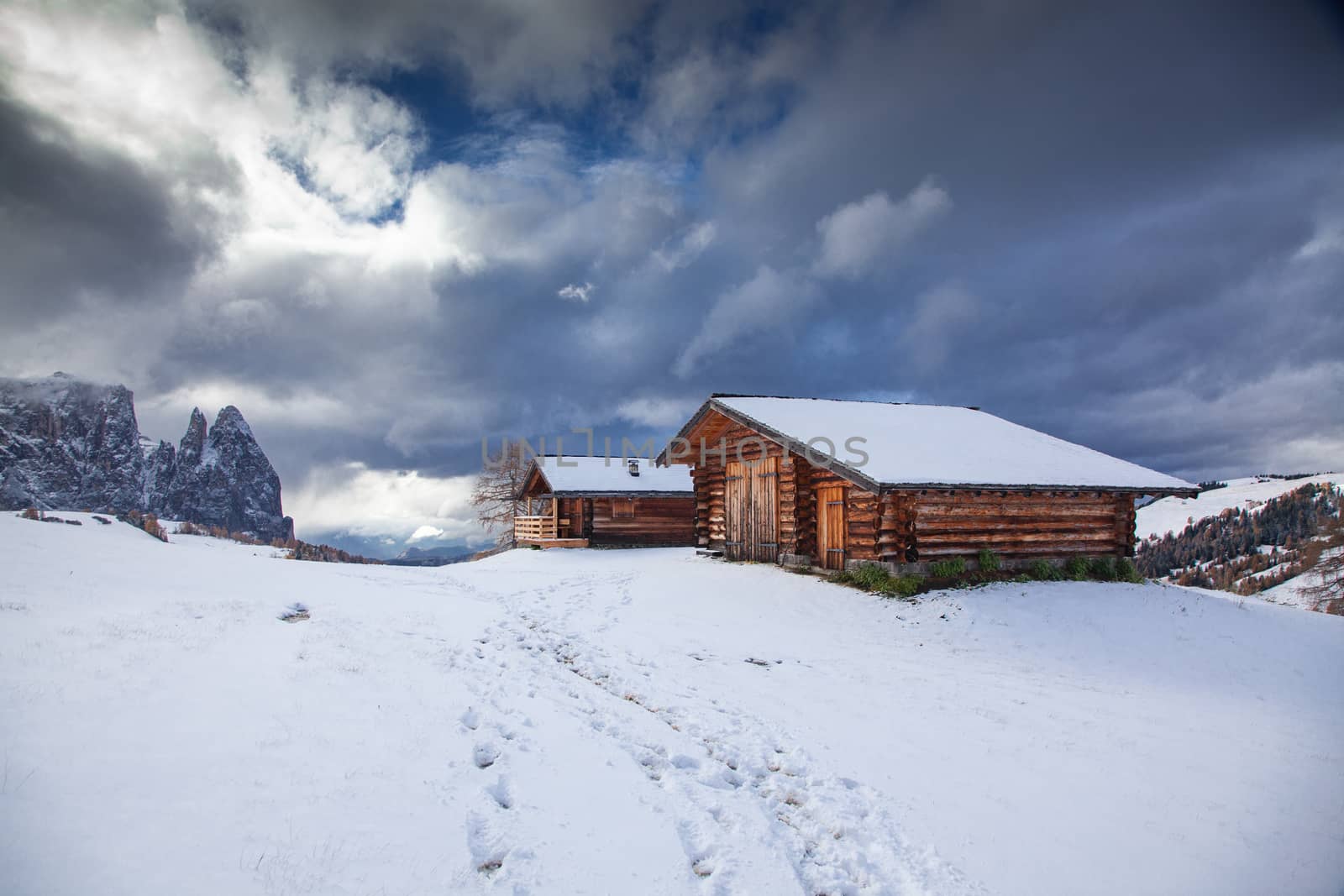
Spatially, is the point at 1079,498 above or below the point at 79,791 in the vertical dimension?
above

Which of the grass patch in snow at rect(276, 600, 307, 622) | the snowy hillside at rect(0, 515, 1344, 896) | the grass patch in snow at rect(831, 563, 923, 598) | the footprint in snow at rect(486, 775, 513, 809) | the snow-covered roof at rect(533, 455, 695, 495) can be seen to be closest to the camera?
the snowy hillside at rect(0, 515, 1344, 896)

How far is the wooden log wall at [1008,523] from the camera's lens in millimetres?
15102

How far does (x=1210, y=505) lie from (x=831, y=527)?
751 feet

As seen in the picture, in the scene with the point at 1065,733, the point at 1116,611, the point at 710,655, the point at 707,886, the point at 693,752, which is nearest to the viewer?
the point at 707,886

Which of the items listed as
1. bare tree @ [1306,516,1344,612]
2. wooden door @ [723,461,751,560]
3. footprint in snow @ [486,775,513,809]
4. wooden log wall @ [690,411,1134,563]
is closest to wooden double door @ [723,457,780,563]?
wooden door @ [723,461,751,560]

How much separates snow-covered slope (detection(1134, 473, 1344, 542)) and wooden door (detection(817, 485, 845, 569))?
16811 centimetres

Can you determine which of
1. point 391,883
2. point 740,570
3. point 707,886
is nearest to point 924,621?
point 740,570

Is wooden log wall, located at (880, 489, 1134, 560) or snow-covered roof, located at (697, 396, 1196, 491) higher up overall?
snow-covered roof, located at (697, 396, 1196, 491)

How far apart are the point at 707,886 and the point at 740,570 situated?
48.0 ft

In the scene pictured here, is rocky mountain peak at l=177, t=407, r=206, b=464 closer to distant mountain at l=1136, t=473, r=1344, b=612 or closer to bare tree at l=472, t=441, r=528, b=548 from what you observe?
bare tree at l=472, t=441, r=528, b=548

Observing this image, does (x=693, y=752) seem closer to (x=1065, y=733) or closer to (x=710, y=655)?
(x=710, y=655)

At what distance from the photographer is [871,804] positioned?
4887 mm

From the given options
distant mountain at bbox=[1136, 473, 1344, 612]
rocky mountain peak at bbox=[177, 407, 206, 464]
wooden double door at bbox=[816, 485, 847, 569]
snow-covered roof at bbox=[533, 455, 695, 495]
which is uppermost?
rocky mountain peak at bbox=[177, 407, 206, 464]

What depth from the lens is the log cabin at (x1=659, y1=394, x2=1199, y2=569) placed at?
15.1 meters
